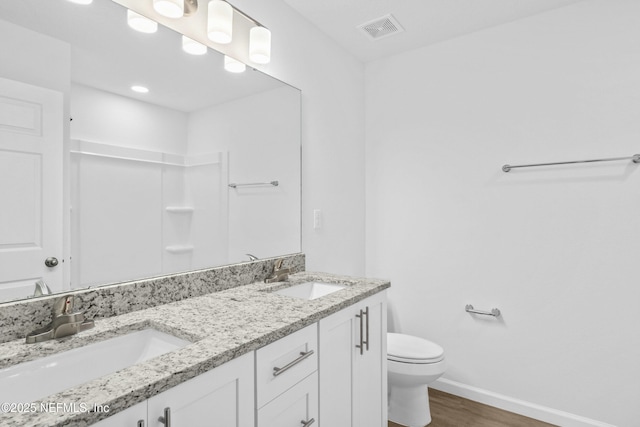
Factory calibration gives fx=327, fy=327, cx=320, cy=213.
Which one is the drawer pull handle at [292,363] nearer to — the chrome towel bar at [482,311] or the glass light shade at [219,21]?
the glass light shade at [219,21]

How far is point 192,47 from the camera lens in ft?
4.56

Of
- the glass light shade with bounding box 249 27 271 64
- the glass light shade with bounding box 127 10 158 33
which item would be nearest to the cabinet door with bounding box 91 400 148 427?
the glass light shade with bounding box 127 10 158 33

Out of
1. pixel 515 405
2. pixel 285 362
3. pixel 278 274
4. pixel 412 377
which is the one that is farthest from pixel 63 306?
pixel 515 405

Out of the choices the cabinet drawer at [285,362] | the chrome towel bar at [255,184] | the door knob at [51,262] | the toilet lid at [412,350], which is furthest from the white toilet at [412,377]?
the door knob at [51,262]

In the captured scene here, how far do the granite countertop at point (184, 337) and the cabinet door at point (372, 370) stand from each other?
0.48 feet

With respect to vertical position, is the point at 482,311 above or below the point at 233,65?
below

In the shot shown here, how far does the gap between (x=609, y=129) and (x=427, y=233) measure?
3.74ft

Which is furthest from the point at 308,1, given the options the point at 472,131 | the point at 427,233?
the point at 427,233

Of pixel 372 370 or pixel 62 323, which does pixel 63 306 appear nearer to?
pixel 62 323

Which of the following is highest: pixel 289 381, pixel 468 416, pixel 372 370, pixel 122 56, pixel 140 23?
pixel 140 23

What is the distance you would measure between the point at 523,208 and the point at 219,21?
1.93m

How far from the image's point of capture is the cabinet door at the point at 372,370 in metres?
1.41

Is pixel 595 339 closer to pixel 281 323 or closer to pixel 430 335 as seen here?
pixel 430 335

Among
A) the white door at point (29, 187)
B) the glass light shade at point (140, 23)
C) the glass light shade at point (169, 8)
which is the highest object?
the glass light shade at point (169, 8)
